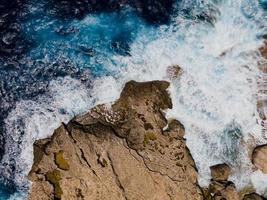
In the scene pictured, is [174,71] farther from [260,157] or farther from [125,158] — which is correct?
[260,157]

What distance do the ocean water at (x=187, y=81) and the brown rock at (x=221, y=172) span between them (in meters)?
0.19

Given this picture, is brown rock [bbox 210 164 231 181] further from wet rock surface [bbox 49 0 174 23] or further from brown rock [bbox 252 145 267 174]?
wet rock surface [bbox 49 0 174 23]

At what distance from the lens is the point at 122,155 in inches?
485

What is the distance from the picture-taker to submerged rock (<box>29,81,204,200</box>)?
12.2 meters

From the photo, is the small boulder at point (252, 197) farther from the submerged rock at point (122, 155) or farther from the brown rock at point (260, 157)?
the submerged rock at point (122, 155)

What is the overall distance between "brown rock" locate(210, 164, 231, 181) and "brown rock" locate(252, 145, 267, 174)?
813 millimetres

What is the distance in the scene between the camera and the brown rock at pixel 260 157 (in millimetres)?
12734

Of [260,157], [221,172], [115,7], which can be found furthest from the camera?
[115,7]

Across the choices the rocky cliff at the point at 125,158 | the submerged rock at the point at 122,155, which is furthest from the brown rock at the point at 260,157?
the submerged rock at the point at 122,155

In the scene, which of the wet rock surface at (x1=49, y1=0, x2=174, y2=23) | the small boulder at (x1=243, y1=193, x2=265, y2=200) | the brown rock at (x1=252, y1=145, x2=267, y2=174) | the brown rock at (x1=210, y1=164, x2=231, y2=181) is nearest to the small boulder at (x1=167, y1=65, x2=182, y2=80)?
the wet rock surface at (x1=49, y1=0, x2=174, y2=23)

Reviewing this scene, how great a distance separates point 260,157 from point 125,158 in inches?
153

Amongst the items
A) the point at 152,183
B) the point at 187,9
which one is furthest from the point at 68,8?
the point at 152,183

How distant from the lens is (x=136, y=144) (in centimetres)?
1267

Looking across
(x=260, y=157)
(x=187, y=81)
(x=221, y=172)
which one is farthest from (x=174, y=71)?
(x=260, y=157)
